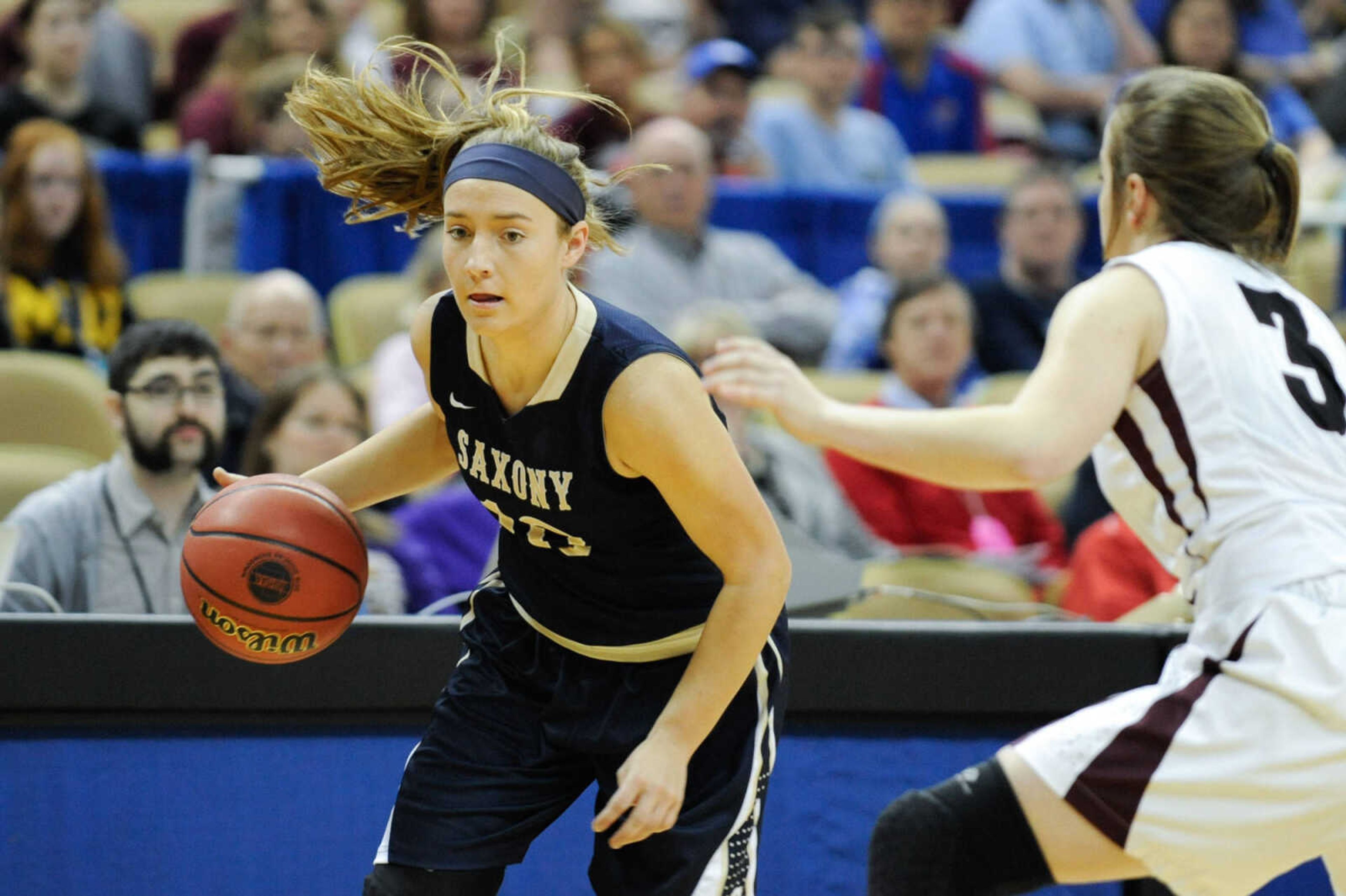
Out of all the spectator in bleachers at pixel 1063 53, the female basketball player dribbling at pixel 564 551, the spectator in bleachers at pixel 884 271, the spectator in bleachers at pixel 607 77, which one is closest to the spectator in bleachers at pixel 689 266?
the spectator in bleachers at pixel 884 271

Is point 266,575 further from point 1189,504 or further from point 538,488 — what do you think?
point 1189,504

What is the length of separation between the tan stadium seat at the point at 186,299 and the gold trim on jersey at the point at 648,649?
3.76 metres

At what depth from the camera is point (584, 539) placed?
2467 mm

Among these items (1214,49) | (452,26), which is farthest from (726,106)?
(1214,49)

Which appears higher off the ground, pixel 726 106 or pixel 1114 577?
pixel 726 106

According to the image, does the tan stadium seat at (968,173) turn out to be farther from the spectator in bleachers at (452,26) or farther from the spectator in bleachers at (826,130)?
the spectator in bleachers at (452,26)

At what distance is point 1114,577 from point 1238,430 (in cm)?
191

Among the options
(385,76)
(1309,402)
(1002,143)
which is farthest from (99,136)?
(1309,402)

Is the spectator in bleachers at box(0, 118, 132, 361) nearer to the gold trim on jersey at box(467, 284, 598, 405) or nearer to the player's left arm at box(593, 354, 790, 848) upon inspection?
the gold trim on jersey at box(467, 284, 598, 405)

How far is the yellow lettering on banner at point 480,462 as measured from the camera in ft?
8.22

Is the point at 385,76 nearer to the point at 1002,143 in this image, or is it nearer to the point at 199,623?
the point at 1002,143

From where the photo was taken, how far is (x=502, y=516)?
2537mm

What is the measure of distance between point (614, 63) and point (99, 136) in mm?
2244

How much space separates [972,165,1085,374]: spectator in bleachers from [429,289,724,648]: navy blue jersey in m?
4.09
